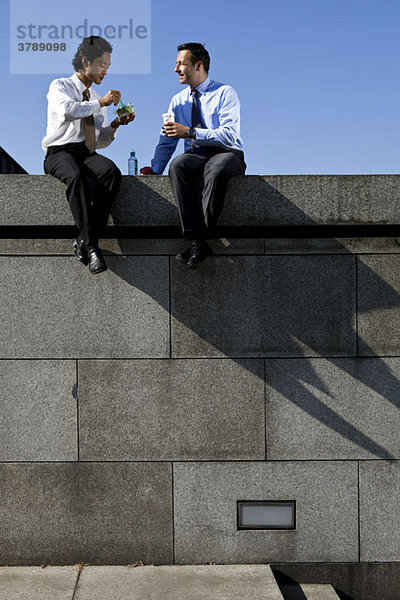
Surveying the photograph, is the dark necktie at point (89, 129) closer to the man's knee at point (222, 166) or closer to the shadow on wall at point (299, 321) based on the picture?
the shadow on wall at point (299, 321)

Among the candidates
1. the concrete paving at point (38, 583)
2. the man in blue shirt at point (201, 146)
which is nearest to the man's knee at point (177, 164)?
the man in blue shirt at point (201, 146)

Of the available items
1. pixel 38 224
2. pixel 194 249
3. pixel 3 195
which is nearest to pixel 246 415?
pixel 194 249

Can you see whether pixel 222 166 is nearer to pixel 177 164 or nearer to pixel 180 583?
pixel 177 164

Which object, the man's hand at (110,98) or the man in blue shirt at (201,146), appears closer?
the man in blue shirt at (201,146)

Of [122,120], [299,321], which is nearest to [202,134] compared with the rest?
[122,120]

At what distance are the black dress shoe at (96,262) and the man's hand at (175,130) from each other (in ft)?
4.47

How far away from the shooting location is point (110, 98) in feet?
18.0

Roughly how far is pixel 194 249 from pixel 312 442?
2337mm

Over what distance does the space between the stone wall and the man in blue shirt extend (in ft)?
1.63

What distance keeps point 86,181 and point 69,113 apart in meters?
0.65

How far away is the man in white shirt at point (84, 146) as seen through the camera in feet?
17.5

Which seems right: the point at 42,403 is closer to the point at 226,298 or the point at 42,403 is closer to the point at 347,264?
the point at 226,298

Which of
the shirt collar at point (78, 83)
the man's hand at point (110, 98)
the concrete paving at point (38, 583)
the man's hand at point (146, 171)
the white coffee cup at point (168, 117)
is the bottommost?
Answer: the concrete paving at point (38, 583)

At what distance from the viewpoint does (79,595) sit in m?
5.09
